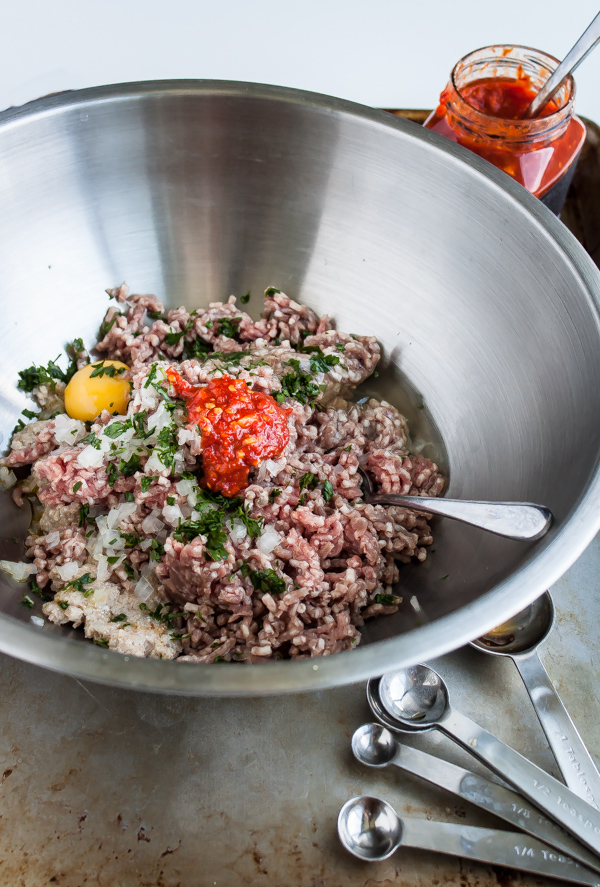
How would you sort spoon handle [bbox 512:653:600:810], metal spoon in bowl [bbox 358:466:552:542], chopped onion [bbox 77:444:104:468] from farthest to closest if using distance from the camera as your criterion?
chopped onion [bbox 77:444:104:468]
spoon handle [bbox 512:653:600:810]
metal spoon in bowl [bbox 358:466:552:542]

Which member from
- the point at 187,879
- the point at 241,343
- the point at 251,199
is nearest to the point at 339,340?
the point at 241,343

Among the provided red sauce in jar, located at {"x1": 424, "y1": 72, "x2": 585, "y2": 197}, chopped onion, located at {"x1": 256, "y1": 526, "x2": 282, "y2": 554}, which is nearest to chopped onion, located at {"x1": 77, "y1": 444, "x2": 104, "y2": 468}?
chopped onion, located at {"x1": 256, "y1": 526, "x2": 282, "y2": 554}

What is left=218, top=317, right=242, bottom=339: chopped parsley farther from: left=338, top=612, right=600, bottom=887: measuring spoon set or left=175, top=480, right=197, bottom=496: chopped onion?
Result: left=338, top=612, right=600, bottom=887: measuring spoon set

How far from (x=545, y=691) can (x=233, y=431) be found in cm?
135

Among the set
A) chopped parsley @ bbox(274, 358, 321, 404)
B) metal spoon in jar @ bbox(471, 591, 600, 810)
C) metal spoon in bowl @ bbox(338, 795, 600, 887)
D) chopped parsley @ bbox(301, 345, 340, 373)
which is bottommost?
metal spoon in bowl @ bbox(338, 795, 600, 887)

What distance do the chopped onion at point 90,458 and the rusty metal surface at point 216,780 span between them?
72 centimetres

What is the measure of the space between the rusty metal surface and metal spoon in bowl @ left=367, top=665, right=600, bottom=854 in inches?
3.8

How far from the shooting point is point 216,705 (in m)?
2.29

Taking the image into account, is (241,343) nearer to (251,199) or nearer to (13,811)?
(251,199)

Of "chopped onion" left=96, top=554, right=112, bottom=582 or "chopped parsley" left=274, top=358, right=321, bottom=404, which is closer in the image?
"chopped onion" left=96, top=554, right=112, bottom=582

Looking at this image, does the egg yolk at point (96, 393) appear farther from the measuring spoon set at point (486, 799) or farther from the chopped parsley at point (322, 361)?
the measuring spoon set at point (486, 799)

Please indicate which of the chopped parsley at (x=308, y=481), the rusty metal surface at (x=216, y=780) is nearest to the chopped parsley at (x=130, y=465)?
the chopped parsley at (x=308, y=481)

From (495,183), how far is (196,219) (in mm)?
1269

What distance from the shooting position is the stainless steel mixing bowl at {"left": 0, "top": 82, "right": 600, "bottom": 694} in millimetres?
2260
